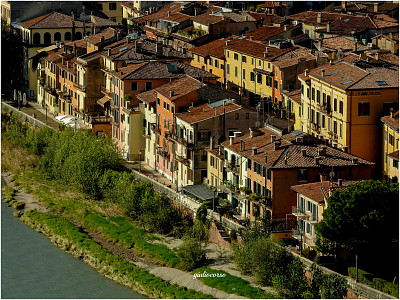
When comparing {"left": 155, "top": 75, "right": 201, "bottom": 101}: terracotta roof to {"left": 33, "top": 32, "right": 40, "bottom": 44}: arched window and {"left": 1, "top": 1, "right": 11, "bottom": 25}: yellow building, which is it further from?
{"left": 1, "top": 1, "right": 11, "bottom": 25}: yellow building

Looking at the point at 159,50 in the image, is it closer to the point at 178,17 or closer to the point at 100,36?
the point at 100,36

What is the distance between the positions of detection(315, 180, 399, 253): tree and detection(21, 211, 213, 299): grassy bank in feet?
20.6

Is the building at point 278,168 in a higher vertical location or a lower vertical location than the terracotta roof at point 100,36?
higher

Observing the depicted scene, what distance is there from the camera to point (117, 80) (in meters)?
81.1

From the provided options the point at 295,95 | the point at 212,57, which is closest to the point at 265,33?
the point at 212,57

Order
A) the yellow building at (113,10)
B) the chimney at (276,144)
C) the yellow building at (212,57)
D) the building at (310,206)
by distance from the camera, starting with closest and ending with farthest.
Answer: the building at (310,206) → the chimney at (276,144) → the yellow building at (212,57) → the yellow building at (113,10)

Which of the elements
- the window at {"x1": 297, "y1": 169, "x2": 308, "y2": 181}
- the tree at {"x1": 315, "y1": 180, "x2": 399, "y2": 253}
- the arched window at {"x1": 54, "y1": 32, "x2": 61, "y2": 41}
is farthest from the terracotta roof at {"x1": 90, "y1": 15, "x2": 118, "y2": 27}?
the tree at {"x1": 315, "y1": 180, "x2": 399, "y2": 253}

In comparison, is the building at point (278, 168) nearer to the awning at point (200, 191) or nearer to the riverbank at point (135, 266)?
the awning at point (200, 191)

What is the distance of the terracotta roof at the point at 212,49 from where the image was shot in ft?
300

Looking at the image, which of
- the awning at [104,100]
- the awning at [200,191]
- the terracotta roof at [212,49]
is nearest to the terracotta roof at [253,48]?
the terracotta roof at [212,49]

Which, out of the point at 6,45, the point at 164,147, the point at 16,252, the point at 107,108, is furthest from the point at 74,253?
the point at 6,45

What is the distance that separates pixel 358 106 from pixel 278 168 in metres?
9.17

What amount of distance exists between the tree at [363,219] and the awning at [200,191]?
11370mm

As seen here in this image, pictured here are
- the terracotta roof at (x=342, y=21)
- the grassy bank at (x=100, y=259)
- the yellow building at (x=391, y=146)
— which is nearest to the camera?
the grassy bank at (x=100, y=259)
